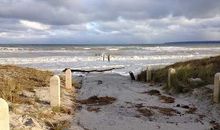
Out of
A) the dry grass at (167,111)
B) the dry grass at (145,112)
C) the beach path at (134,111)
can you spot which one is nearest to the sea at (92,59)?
the beach path at (134,111)

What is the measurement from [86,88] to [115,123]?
22.9 ft

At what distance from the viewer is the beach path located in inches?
373

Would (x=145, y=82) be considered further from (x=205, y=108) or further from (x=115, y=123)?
(x=115, y=123)

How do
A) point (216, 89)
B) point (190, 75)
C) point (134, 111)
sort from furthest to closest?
point (190, 75), point (216, 89), point (134, 111)

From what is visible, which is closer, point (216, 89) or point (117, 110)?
point (117, 110)

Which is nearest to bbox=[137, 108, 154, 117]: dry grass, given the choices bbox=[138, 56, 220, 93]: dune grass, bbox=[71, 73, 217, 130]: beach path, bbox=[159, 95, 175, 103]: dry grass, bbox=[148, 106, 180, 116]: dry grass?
bbox=[71, 73, 217, 130]: beach path

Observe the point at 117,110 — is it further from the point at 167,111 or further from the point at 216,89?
the point at 216,89

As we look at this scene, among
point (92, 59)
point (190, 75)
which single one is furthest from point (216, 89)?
point (92, 59)

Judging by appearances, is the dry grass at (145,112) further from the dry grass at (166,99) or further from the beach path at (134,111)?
the dry grass at (166,99)

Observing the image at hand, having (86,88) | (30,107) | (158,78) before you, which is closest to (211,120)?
(30,107)

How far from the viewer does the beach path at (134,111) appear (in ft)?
31.1

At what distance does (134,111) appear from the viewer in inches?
447

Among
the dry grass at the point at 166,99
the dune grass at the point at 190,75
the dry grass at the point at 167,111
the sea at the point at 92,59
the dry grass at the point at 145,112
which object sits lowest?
the sea at the point at 92,59

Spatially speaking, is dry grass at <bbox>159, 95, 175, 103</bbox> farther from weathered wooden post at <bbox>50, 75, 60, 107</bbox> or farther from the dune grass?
weathered wooden post at <bbox>50, 75, 60, 107</bbox>
